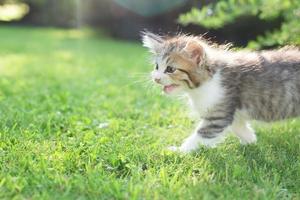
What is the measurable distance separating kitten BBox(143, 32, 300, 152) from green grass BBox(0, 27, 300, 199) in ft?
0.73

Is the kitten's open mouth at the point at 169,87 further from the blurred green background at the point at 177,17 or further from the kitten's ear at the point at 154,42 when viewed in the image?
the blurred green background at the point at 177,17

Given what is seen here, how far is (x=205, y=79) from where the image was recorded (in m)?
3.88

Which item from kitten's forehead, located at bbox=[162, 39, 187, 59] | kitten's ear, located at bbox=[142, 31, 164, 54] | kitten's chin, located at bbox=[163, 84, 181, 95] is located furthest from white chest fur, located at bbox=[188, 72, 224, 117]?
kitten's ear, located at bbox=[142, 31, 164, 54]

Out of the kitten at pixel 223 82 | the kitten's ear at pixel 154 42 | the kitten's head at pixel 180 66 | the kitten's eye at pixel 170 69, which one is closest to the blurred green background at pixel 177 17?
the kitten at pixel 223 82

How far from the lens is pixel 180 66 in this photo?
3.79 meters

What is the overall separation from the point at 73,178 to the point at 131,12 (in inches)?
587

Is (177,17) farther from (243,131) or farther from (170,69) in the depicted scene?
(170,69)

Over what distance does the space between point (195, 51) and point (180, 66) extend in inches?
6.5

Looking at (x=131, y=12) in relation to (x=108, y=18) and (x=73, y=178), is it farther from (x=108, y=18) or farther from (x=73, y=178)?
(x=73, y=178)

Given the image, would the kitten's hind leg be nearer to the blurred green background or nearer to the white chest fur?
the white chest fur

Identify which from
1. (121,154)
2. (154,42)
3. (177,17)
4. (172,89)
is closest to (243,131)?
(172,89)

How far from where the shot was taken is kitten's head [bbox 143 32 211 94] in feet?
12.3

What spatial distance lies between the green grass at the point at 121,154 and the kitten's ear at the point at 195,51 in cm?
70

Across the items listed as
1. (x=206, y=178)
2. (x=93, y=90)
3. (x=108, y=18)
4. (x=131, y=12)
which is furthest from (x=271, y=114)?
(x=108, y=18)
